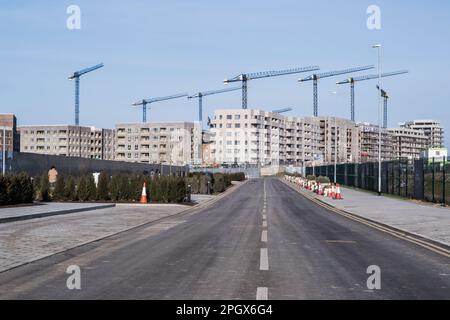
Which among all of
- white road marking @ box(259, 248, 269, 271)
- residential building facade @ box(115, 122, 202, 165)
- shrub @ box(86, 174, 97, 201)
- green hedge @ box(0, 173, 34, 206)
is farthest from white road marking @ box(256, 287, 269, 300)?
residential building facade @ box(115, 122, 202, 165)

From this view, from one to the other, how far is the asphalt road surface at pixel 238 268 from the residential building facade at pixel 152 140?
141242mm

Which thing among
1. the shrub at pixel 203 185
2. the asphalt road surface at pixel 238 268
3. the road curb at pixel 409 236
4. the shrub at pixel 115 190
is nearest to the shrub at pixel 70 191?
the shrub at pixel 115 190

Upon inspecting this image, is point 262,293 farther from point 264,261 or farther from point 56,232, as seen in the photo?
point 56,232

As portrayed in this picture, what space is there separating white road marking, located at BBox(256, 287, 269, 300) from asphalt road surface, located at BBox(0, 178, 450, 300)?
0.01m

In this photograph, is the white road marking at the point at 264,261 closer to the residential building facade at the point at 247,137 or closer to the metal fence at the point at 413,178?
the metal fence at the point at 413,178

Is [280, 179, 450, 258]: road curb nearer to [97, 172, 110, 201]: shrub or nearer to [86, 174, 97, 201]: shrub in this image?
[97, 172, 110, 201]: shrub

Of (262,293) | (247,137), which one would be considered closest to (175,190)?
(262,293)

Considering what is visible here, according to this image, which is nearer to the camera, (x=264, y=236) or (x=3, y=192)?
(x=264, y=236)

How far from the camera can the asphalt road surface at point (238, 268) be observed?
762 cm

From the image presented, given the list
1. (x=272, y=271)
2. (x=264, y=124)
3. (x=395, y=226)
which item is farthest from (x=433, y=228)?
(x=264, y=124)

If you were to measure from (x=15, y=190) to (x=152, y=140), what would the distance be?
136m

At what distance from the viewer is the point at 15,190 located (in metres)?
24.1
